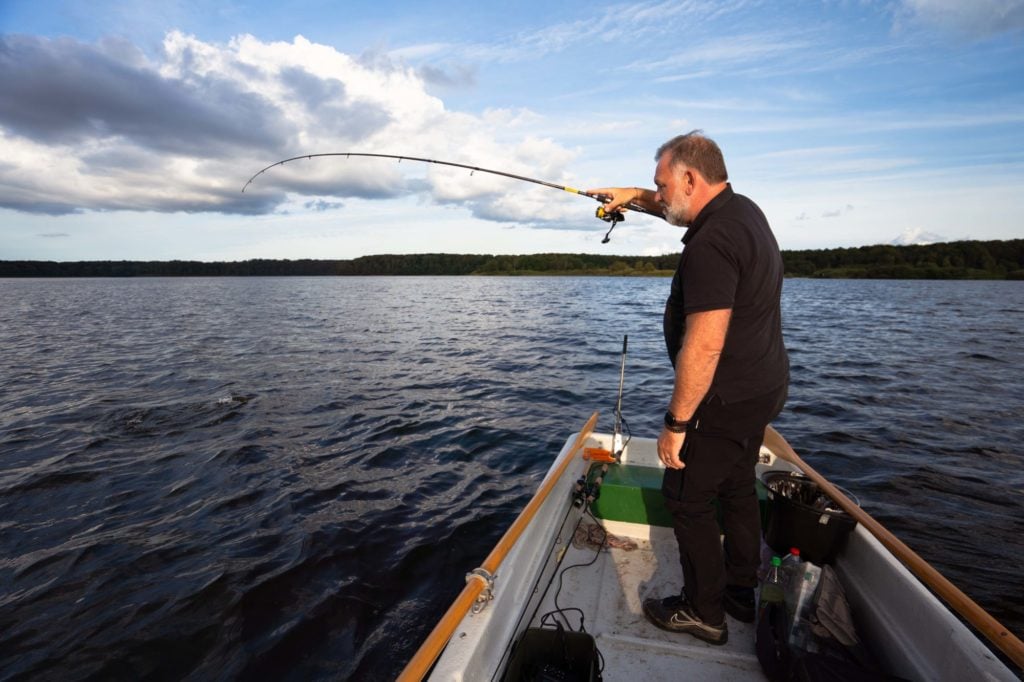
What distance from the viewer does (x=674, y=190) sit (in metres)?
2.90

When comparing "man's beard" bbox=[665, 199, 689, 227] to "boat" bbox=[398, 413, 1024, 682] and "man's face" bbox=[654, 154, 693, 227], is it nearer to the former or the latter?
"man's face" bbox=[654, 154, 693, 227]

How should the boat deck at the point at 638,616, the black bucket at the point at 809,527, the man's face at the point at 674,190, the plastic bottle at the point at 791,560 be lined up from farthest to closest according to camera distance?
the black bucket at the point at 809,527 < the plastic bottle at the point at 791,560 < the boat deck at the point at 638,616 < the man's face at the point at 674,190

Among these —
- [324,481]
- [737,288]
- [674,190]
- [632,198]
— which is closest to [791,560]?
[737,288]

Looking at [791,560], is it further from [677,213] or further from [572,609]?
Answer: [677,213]

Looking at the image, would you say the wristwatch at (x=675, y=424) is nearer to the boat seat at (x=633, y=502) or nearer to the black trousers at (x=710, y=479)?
the black trousers at (x=710, y=479)

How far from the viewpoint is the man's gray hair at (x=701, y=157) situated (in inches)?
111

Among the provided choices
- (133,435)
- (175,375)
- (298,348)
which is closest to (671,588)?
(133,435)

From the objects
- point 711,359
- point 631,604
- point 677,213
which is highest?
point 677,213

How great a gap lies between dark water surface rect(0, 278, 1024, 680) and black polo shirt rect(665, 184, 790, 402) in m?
3.38

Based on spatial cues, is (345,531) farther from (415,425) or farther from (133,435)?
(133,435)

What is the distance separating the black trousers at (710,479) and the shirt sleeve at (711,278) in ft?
2.02

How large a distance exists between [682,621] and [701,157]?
2.78 m

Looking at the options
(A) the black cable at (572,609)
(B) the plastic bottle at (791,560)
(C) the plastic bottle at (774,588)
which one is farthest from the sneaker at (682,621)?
(B) the plastic bottle at (791,560)

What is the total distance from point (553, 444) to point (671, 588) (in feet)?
16.8
